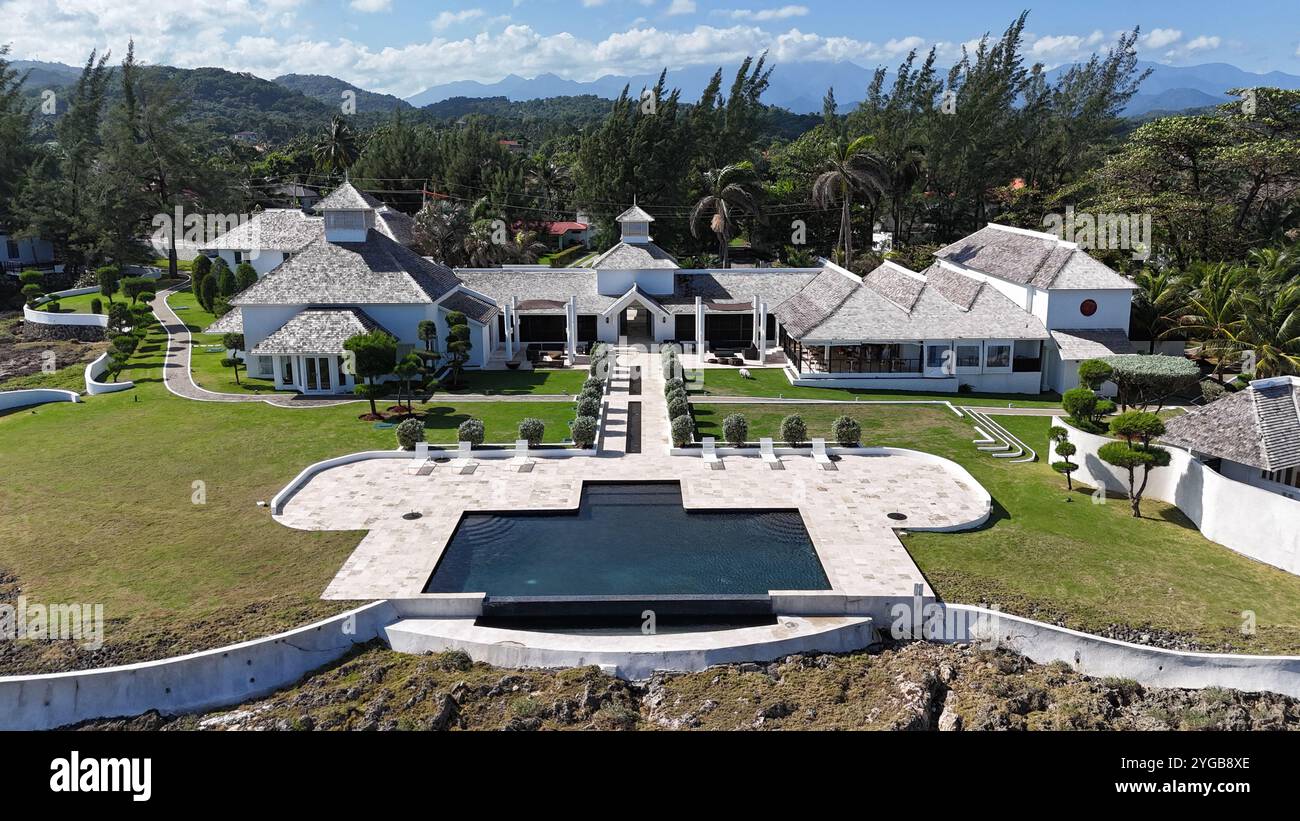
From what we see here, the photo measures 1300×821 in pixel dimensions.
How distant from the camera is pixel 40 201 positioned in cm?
6084

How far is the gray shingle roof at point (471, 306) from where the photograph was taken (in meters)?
43.7

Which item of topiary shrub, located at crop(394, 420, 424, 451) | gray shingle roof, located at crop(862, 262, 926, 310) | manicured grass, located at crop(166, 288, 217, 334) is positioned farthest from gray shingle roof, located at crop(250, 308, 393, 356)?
gray shingle roof, located at crop(862, 262, 926, 310)

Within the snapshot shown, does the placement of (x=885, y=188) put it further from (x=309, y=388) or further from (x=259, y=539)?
(x=259, y=539)

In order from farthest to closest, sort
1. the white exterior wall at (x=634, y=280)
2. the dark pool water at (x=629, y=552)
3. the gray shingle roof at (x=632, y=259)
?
the white exterior wall at (x=634, y=280)
the gray shingle roof at (x=632, y=259)
the dark pool water at (x=629, y=552)

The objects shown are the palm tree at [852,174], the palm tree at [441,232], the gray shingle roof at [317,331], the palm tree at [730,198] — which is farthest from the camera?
the palm tree at [441,232]

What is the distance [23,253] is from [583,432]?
5960cm

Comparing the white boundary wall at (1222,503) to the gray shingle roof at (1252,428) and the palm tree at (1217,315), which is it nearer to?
the gray shingle roof at (1252,428)

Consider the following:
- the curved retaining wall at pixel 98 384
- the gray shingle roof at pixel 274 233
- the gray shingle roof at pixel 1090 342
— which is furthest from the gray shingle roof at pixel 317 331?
the gray shingle roof at pixel 1090 342

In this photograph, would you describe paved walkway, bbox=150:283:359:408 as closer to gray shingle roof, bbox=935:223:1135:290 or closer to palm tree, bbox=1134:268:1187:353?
gray shingle roof, bbox=935:223:1135:290

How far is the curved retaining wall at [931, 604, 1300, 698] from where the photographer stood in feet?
59.5

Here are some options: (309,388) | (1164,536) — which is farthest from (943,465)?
(309,388)

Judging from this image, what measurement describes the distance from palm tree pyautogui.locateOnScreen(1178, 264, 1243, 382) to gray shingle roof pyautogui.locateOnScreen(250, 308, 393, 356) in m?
35.1

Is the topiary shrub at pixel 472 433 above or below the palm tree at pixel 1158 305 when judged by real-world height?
below

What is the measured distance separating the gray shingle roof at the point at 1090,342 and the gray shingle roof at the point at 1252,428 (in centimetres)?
1402
